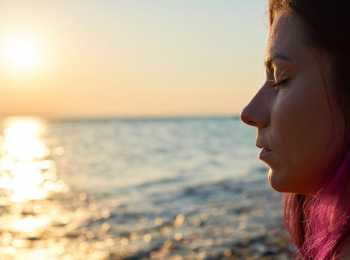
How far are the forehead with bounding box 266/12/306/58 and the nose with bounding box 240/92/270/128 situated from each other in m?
0.14

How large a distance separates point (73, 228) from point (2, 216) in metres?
3.05

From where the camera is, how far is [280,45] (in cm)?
167

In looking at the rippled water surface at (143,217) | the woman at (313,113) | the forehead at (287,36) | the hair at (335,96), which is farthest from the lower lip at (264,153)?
the rippled water surface at (143,217)

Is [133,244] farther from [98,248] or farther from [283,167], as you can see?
[283,167]

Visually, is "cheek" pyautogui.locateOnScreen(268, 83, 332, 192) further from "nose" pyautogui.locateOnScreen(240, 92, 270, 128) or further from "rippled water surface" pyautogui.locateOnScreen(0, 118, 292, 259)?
"rippled water surface" pyautogui.locateOnScreen(0, 118, 292, 259)

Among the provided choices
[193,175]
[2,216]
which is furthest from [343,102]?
[193,175]

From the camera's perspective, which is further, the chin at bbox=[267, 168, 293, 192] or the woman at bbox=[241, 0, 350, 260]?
the chin at bbox=[267, 168, 293, 192]

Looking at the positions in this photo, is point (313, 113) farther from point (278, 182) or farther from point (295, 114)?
point (278, 182)

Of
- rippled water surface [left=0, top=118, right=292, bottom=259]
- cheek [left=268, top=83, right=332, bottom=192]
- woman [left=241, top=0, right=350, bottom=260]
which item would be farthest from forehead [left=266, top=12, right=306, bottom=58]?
rippled water surface [left=0, top=118, right=292, bottom=259]

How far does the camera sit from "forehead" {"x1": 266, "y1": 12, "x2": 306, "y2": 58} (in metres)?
1.60

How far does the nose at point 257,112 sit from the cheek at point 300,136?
0.04 m

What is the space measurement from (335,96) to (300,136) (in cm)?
14

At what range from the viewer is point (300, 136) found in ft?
5.16

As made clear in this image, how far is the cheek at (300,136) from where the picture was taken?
155 centimetres
